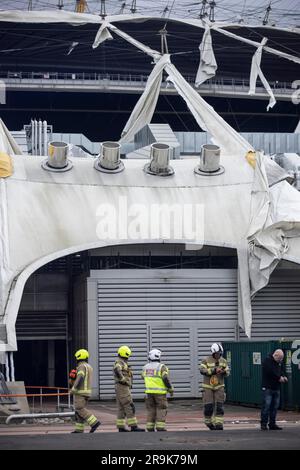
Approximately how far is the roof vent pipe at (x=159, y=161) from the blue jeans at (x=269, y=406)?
17108 millimetres

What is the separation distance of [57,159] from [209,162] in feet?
18.4

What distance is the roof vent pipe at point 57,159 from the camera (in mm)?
38219

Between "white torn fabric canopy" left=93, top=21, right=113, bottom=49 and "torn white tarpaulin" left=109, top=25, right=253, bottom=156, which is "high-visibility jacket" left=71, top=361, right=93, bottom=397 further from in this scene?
"white torn fabric canopy" left=93, top=21, right=113, bottom=49

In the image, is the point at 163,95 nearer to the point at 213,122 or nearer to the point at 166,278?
the point at 213,122

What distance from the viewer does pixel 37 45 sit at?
60.7 m

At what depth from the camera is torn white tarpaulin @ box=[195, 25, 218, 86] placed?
58000 mm

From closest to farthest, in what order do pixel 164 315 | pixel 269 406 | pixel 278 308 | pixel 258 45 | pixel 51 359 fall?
pixel 269 406, pixel 164 315, pixel 278 308, pixel 51 359, pixel 258 45

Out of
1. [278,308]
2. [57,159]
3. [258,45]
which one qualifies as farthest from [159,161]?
[258,45]

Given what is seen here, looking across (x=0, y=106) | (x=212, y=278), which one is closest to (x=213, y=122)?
(x=212, y=278)

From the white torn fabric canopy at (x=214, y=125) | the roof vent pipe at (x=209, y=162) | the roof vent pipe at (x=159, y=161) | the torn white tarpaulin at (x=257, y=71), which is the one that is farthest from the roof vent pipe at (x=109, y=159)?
the torn white tarpaulin at (x=257, y=71)

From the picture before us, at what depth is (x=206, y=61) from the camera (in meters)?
57.9

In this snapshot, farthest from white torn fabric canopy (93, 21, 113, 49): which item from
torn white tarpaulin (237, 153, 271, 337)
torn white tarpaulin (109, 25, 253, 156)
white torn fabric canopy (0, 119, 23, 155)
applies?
torn white tarpaulin (237, 153, 271, 337)

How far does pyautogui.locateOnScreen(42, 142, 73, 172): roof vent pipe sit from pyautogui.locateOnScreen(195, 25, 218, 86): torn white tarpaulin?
69.3 ft

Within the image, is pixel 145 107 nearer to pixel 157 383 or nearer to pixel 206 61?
pixel 206 61
